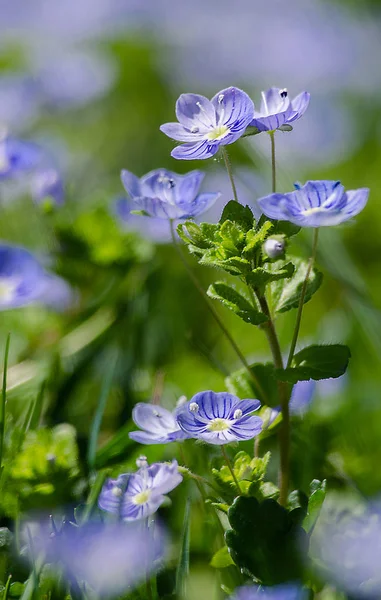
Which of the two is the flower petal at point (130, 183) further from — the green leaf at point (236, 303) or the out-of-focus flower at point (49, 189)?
the out-of-focus flower at point (49, 189)

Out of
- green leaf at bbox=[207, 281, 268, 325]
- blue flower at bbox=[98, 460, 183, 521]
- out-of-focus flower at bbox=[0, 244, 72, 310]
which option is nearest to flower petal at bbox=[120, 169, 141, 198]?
green leaf at bbox=[207, 281, 268, 325]

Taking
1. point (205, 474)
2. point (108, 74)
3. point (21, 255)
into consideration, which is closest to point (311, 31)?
point (108, 74)

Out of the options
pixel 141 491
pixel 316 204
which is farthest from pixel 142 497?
pixel 316 204

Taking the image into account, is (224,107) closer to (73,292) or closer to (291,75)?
(73,292)

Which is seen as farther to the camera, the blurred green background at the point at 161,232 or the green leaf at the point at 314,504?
the blurred green background at the point at 161,232

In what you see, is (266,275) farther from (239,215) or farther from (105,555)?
(105,555)

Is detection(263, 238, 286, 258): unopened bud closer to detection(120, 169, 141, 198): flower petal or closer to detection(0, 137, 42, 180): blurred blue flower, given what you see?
detection(120, 169, 141, 198): flower petal

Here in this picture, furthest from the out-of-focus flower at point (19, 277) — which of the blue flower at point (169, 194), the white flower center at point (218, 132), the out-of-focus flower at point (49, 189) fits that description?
the white flower center at point (218, 132)
